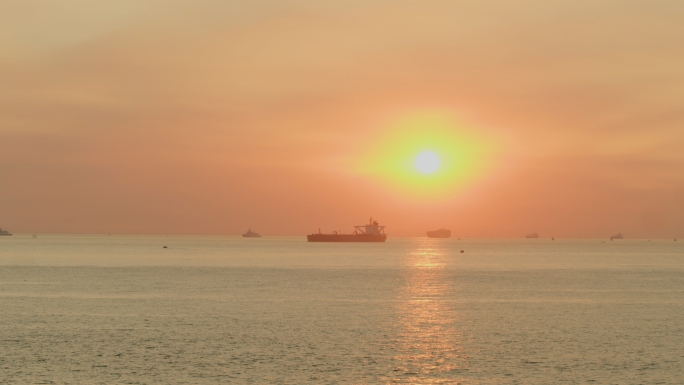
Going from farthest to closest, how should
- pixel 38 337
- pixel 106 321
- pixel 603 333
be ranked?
pixel 106 321 → pixel 603 333 → pixel 38 337

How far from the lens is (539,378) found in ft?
122

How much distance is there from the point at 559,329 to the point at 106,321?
36.8m

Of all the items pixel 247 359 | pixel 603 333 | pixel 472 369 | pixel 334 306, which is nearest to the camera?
pixel 472 369

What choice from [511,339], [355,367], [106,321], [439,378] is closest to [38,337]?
[106,321]

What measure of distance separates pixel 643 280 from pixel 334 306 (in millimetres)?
71507

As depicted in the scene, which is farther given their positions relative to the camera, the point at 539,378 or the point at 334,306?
the point at 334,306

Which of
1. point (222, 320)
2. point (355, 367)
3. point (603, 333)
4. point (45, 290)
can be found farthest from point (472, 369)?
point (45, 290)

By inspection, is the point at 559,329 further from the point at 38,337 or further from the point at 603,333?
the point at 38,337

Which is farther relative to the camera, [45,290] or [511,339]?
[45,290]

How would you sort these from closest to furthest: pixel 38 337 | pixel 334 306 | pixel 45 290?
pixel 38 337, pixel 334 306, pixel 45 290

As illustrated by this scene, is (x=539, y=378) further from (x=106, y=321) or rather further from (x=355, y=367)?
(x=106, y=321)

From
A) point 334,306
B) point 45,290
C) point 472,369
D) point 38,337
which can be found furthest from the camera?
point 45,290

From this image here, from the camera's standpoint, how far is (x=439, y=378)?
36781 mm

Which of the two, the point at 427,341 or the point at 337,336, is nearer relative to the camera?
the point at 427,341
